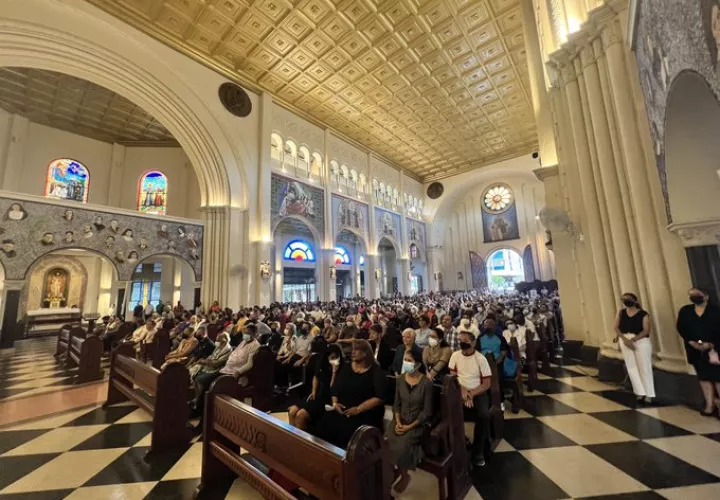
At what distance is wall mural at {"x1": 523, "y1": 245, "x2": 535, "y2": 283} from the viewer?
829 inches

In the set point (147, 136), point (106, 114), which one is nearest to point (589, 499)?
point (106, 114)

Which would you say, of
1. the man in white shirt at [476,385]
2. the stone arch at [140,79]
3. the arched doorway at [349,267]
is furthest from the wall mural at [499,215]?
the man in white shirt at [476,385]

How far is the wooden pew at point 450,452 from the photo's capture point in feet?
6.41

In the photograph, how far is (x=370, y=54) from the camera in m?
11.5

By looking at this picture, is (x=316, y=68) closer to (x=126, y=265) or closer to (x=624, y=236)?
(x=126, y=265)

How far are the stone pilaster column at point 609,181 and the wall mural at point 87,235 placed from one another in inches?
460

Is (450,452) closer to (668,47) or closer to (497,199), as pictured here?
(668,47)

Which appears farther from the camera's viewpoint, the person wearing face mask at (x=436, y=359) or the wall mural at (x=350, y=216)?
the wall mural at (x=350, y=216)

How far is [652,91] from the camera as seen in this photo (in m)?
3.07

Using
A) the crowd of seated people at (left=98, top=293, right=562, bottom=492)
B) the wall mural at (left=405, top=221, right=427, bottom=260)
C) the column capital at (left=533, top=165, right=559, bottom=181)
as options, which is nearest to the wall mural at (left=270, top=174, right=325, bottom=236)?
the wall mural at (left=405, top=221, right=427, bottom=260)

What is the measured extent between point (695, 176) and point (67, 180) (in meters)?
17.8

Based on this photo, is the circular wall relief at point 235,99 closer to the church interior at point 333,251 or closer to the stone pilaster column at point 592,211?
the church interior at point 333,251

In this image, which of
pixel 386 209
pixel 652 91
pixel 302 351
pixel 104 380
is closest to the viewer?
pixel 652 91

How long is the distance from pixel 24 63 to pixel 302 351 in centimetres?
1052
